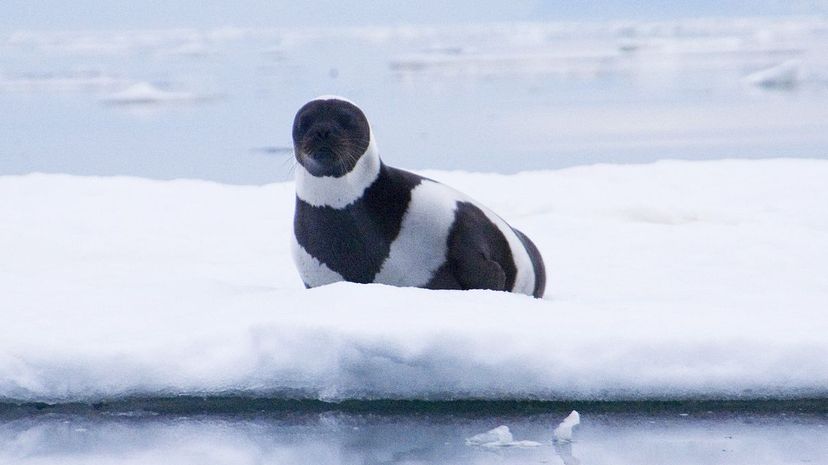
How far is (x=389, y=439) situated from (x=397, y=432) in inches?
2.0

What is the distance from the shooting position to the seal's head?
3643mm

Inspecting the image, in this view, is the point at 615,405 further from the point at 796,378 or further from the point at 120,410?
the point at 120,410

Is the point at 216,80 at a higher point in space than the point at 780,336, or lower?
lower

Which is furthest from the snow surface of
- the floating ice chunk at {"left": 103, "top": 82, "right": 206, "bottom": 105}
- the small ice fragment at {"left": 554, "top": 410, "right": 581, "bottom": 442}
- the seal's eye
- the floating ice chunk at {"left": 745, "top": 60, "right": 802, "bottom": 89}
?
the floating ice chunk at {"left": 103, "top": 82, "right": 206, "bottom": 105}

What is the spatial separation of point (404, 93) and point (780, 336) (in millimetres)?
18509

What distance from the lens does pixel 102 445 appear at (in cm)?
254

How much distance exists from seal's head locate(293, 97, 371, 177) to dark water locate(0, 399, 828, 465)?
109cm

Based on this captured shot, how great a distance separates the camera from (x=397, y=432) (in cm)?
256

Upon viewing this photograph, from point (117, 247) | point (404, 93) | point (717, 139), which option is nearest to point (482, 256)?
point (117, 247)

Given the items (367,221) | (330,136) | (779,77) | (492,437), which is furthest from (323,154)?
(779,77)

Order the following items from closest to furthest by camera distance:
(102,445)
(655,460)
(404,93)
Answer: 1. (655,460)
2. (102,445)
3. (404,93)

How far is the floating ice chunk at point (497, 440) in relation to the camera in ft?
8.10

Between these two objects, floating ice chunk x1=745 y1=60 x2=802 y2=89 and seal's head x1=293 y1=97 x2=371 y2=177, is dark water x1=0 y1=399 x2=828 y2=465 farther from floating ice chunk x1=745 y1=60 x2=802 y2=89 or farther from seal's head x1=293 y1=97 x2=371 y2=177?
floating ice chunk x1=745 y1=60 x2=802 y2=89

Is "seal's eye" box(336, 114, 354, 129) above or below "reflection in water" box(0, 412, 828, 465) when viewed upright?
above
